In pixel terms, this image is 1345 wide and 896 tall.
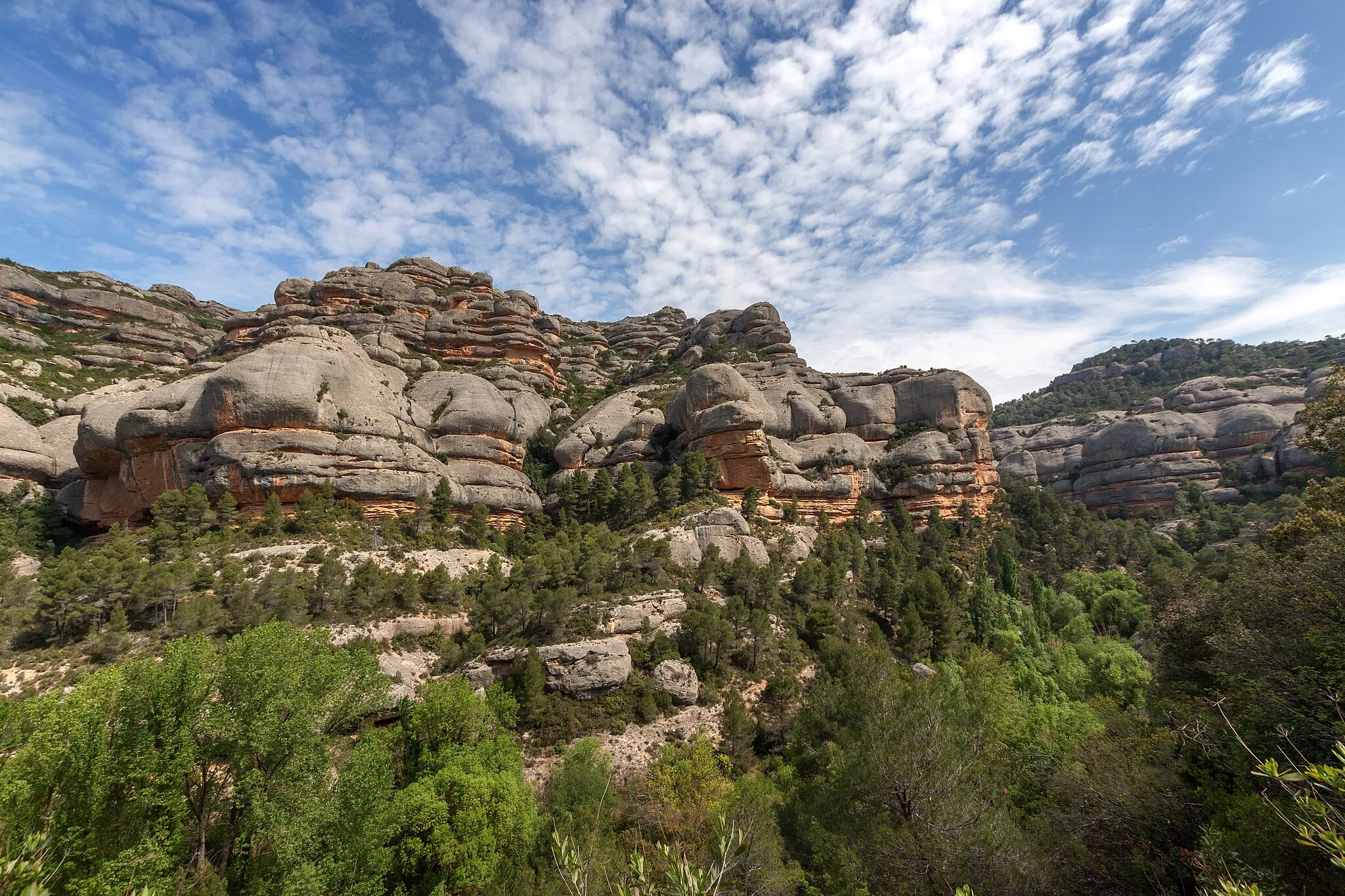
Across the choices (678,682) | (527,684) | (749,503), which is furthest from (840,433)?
(527,684)

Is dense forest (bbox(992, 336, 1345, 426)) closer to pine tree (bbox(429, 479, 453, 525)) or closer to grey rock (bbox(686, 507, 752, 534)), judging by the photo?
grey rock (bbox(686, 507, 752, 534))

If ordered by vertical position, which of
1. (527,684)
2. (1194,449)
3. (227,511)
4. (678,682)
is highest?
(1194,449)

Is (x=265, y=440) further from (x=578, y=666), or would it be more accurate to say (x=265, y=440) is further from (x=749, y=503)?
(x=749, y=503)

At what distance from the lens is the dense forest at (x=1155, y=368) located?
8550 cm

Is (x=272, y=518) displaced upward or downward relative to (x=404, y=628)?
upward

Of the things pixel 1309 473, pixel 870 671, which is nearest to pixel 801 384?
pixel 870 671

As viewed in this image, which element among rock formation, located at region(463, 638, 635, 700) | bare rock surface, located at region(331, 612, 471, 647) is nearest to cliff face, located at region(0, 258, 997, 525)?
bare rock surface, located at region(331, 612, 471, 647)

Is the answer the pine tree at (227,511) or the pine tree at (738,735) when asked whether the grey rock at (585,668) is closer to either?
the pine tree at (738,735)

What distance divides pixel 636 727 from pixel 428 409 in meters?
34.3

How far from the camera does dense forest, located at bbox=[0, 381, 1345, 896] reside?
1055 cm

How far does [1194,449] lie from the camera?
64.6 meters

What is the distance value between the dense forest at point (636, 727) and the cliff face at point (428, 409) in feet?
13.1

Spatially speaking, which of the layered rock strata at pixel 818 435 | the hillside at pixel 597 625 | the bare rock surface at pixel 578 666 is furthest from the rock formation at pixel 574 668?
the layered rock strata at pixel 818 435

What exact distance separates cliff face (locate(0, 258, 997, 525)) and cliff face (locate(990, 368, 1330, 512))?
1045 inches
